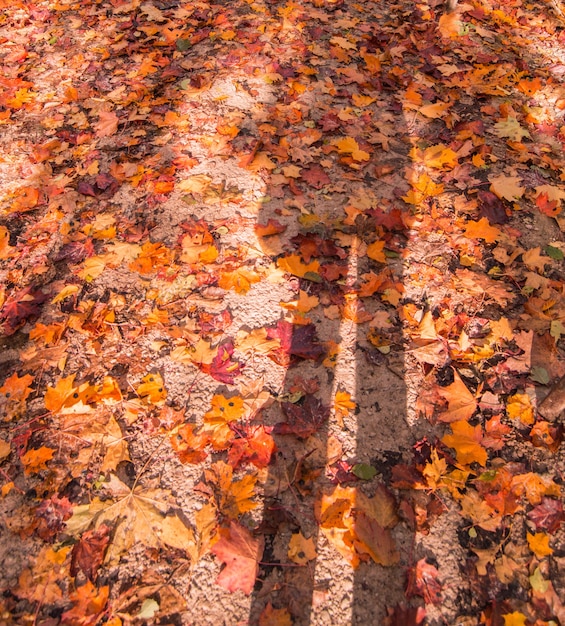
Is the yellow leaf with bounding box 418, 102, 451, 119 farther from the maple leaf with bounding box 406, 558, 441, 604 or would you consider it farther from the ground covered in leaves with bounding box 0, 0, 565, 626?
the maple leaf with bounding box 406, 558, 441, 604

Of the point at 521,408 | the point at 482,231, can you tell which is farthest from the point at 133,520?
the point at 482,231

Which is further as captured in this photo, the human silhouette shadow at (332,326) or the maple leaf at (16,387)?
the maple leaf at (16,387)

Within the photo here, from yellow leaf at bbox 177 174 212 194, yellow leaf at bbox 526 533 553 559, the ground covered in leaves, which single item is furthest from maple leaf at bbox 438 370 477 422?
yellow leaf at bbox 177 174 212 194

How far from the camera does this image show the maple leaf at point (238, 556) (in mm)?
1654

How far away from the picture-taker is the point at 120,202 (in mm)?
2936

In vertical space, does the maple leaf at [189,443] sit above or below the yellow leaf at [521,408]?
above

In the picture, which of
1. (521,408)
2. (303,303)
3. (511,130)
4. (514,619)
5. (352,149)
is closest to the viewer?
(514,619)

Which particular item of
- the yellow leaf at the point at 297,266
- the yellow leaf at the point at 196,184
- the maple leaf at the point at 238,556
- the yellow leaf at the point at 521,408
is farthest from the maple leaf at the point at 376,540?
the yellow leaf at the point at 196,184

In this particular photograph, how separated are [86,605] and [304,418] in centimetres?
112

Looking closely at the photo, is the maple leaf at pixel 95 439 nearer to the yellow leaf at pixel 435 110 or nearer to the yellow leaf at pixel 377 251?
the yellow leaf at pixel 377 251

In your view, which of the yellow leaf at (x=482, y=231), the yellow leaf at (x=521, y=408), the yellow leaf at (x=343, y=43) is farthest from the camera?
the yellow leaf at (x=343, y=43)

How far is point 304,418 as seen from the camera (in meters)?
2.05

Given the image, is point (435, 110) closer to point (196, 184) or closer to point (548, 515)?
point (196, 184)

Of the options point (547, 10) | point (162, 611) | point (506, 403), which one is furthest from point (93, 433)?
point (547, 10)
